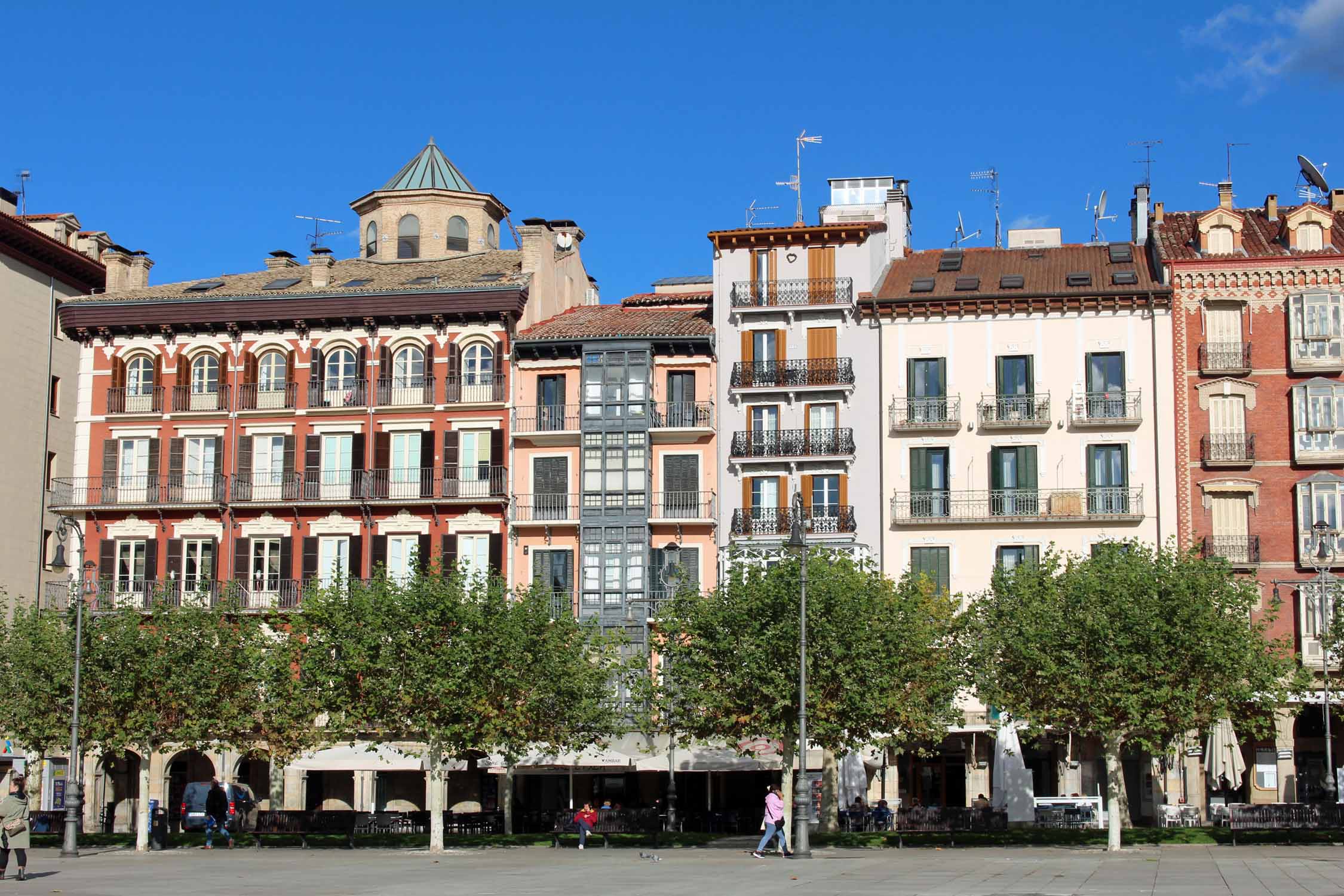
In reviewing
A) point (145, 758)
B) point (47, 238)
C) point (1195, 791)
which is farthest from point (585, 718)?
point (47, 238)

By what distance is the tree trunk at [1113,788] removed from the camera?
137 ft

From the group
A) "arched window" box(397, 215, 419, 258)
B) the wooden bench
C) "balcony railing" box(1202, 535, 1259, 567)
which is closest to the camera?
the wooden bench

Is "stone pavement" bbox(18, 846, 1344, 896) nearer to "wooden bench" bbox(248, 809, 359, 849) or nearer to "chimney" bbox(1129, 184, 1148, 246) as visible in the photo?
"wooden bench" bbox(248, 809, 359, 849)

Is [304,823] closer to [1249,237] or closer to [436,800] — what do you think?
[436,800]

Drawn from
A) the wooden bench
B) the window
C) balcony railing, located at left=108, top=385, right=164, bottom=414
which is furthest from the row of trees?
balcony railing, located at left=108, top=385, right=164, bottom=414

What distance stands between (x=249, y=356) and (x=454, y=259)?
9.63 meters

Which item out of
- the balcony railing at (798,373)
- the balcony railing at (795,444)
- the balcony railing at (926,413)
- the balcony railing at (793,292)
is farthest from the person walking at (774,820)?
the balcony railing at (793,292)

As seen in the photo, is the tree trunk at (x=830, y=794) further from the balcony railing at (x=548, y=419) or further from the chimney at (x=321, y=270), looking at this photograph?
the chimney at (x=321, y=270)

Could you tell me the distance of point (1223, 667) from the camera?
44.0 meters

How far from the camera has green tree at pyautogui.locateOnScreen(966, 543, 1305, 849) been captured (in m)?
43.9

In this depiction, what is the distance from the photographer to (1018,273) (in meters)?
62.3

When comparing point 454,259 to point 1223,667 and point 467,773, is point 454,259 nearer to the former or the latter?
point 467,773

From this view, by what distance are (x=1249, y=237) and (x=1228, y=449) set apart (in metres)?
8.56

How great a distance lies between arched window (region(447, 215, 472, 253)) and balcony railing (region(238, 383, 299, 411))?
35.8 ft
